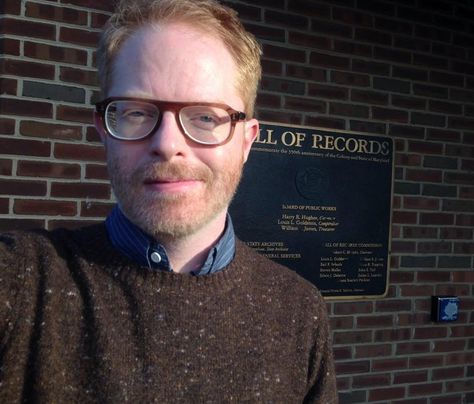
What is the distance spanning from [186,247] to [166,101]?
0.37 meters

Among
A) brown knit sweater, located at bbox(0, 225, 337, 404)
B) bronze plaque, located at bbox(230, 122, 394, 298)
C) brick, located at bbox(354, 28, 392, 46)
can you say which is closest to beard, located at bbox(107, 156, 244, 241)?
brown knit sweater, located at bbox(0, 225, 337, 404)

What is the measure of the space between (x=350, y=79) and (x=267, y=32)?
0.60 m

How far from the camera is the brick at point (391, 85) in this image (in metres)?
3.97

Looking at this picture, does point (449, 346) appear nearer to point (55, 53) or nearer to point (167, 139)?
point (55, 53)

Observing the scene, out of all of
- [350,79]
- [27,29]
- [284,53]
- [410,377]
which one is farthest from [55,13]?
[410,377]

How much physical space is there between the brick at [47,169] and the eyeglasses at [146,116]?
5.06ft

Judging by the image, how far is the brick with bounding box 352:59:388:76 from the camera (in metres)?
3.90

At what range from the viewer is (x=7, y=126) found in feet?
9.67

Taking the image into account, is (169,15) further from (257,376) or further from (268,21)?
(268,21)

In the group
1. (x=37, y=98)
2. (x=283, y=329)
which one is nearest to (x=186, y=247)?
(x=283, y=329)

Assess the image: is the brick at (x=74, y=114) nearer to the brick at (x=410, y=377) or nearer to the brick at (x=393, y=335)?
the brick at (x=393, y=335)

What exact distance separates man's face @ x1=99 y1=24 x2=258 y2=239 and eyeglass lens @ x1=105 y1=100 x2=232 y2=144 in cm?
2

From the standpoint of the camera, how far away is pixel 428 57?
4.15 meters

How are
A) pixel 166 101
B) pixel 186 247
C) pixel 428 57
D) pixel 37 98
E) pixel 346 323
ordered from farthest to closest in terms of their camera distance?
pixel 428 57, pixel 346 323, pixel 37 98, pixel 186 247, pixel 166 101
